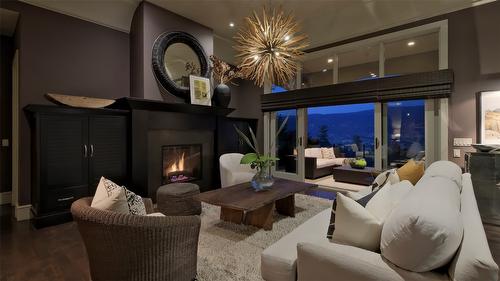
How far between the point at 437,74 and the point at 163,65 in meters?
4.54

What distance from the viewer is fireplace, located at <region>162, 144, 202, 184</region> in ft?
14.0

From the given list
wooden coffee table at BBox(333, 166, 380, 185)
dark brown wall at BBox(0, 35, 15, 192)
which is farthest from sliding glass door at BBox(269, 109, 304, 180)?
dark brown wall at BBox(0, 35, 15, 192)

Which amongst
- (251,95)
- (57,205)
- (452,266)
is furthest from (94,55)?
(452,266)

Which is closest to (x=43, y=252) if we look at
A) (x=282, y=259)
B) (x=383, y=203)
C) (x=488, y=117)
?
(x=282, y=259)

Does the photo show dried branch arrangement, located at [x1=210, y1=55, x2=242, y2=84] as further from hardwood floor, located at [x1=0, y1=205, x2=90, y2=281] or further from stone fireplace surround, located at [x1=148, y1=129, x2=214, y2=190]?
hardwood floor, located at [x1=0, y1=205, x2=90, y2=281]

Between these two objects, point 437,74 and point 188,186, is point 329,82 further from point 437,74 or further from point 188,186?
point 188,186

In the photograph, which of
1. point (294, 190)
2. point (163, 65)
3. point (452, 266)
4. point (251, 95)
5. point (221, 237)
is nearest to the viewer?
point (452, 266)

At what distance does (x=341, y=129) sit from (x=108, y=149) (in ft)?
19.1

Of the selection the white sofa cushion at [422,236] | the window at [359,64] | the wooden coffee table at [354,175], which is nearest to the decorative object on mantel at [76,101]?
the white sofa cushion at [422,236]

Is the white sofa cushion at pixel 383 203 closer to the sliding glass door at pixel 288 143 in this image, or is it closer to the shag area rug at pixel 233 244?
the shag area rug at pixel 233 244

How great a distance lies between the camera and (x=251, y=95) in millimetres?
6227

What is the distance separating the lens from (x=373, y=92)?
437 cm

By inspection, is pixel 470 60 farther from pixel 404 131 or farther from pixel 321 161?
pixel 321 161

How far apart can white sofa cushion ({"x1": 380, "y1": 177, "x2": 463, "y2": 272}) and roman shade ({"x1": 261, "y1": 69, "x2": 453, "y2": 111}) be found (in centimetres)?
353
